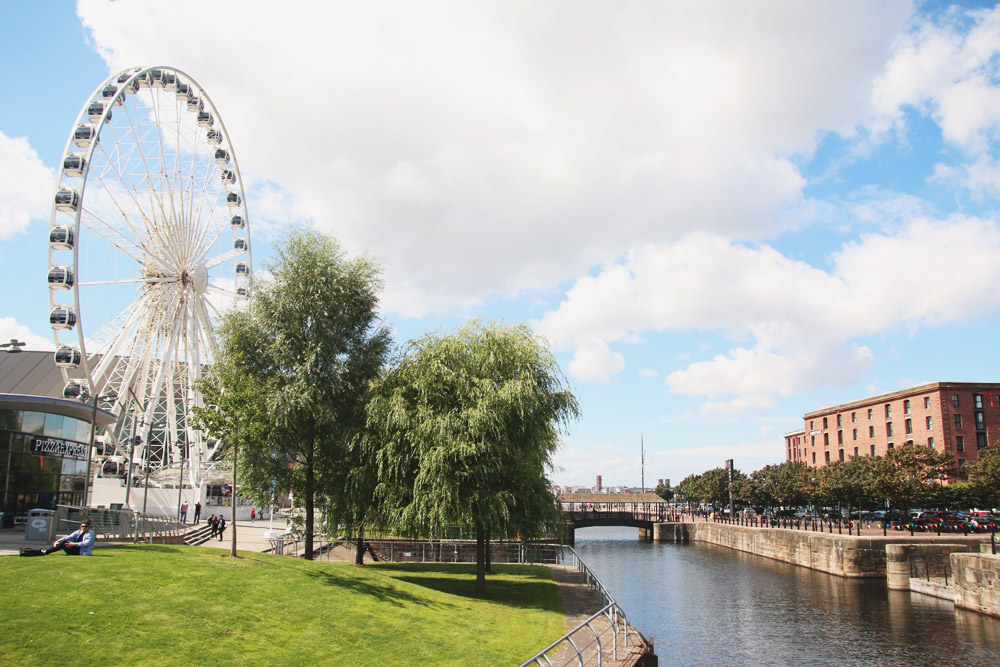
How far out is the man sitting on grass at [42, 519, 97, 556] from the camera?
65.1 feet

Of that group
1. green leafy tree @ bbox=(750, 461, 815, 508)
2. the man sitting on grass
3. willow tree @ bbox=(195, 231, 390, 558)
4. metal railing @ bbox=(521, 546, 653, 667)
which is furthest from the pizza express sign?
green leafy tree @ bbox=(750, 461, 815, 508)

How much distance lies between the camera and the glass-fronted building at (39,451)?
116 feet

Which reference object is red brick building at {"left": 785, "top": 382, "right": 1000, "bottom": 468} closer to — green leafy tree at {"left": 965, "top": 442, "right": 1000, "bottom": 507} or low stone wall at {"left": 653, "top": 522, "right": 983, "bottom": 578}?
green leafy tree at {"left": 965, "top": 442, "right": 1000, "bottom": 507}

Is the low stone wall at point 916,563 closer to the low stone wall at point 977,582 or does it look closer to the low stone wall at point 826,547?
the low stone wall at point 826,547

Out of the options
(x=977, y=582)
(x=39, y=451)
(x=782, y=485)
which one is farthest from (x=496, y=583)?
(x=782, y=485)

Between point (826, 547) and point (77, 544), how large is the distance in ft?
170

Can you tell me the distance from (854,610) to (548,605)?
22.0m

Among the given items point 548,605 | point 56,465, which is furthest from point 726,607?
point 56,465

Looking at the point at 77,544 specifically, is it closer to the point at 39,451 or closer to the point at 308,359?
the point at 308,359

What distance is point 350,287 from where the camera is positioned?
3241 centimetres

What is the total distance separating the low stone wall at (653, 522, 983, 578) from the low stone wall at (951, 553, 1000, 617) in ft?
38.4

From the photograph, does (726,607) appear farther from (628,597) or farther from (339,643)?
(339,643)

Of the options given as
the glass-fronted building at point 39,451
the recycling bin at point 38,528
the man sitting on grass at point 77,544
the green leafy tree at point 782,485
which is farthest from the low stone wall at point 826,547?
the recycling bin at point 38,528

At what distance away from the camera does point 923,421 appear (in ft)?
285
